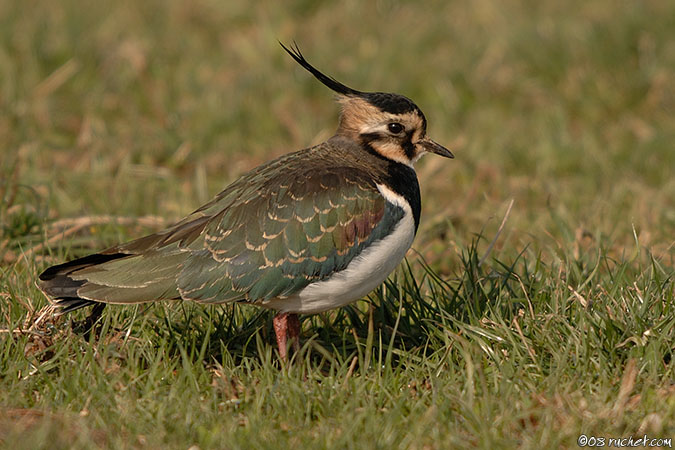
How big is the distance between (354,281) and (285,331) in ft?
1.71

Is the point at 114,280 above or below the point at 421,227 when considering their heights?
above

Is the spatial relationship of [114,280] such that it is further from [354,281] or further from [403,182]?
[403,182]

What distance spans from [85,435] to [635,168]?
Answer: 251 inches

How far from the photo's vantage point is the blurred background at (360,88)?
25.6 feet

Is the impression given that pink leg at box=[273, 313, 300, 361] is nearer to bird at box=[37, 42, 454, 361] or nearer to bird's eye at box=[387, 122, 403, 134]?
bird at box=[37, 42, 454, 361]

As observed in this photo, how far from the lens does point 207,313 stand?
5.43 meters

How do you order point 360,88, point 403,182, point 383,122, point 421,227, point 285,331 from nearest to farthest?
point 285,331, point 403,182, point 383,122, point 421,227, point 360,88

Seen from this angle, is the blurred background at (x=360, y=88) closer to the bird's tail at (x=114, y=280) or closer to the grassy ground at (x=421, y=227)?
the grassy ground at (x=421, y=227)

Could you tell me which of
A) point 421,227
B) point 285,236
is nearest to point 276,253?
point 285,236

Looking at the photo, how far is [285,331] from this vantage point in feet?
16.9

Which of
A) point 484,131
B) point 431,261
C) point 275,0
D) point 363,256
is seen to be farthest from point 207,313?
point 275,0

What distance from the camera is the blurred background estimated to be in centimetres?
781

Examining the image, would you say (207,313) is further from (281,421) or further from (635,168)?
(635,168)

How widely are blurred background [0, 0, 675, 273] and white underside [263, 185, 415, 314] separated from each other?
1.98m
